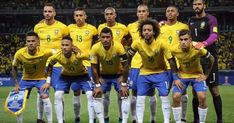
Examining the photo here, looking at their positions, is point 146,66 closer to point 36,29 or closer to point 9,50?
point 36,29

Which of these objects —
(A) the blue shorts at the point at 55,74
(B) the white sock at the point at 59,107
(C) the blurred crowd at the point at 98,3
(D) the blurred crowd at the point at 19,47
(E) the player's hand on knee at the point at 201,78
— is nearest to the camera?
(E) the player's hand on knee at the point at 201,78

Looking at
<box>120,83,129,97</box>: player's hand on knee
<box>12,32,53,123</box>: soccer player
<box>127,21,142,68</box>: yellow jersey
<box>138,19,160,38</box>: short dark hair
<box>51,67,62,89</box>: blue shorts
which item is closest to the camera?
<box>120,83,129,97</box>: player's hand on knee

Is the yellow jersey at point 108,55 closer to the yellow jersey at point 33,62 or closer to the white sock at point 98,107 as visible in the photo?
the white sock at point 98,107

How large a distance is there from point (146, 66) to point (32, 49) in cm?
241

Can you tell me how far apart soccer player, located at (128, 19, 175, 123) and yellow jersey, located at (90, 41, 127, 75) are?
0.81 ft

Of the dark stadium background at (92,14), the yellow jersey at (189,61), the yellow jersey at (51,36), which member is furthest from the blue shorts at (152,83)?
the dark stadium background at (92,14)

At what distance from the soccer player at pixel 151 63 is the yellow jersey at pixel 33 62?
6.37 ft

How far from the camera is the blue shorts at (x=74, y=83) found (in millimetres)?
9250

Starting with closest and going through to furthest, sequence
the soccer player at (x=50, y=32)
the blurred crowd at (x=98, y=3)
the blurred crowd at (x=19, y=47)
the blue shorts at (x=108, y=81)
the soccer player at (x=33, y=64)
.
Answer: the blue shorts at (x=108, y=81)
the soccer player at (x=33, y=64)
the soccer player at (x=50, y=32)
the blurred crowd at (x=19, y=47)
the blurred crowd at (x=98, y=3)

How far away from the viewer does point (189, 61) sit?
28.1 ft

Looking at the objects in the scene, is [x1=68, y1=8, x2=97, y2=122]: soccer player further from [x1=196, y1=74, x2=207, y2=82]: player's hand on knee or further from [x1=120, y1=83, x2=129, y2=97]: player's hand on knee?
[x1=196, y1=74, x2=207, y2=82]: player's hand on knee

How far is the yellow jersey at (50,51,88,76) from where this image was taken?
30.1 ft

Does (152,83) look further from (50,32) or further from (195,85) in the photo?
(50,32)

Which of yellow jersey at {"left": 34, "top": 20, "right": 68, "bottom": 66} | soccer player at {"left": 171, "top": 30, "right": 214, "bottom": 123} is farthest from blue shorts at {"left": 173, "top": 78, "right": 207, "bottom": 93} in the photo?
yellow jersey at {"left": 34, "top": 20, "right": 68, "bottom": 66}
